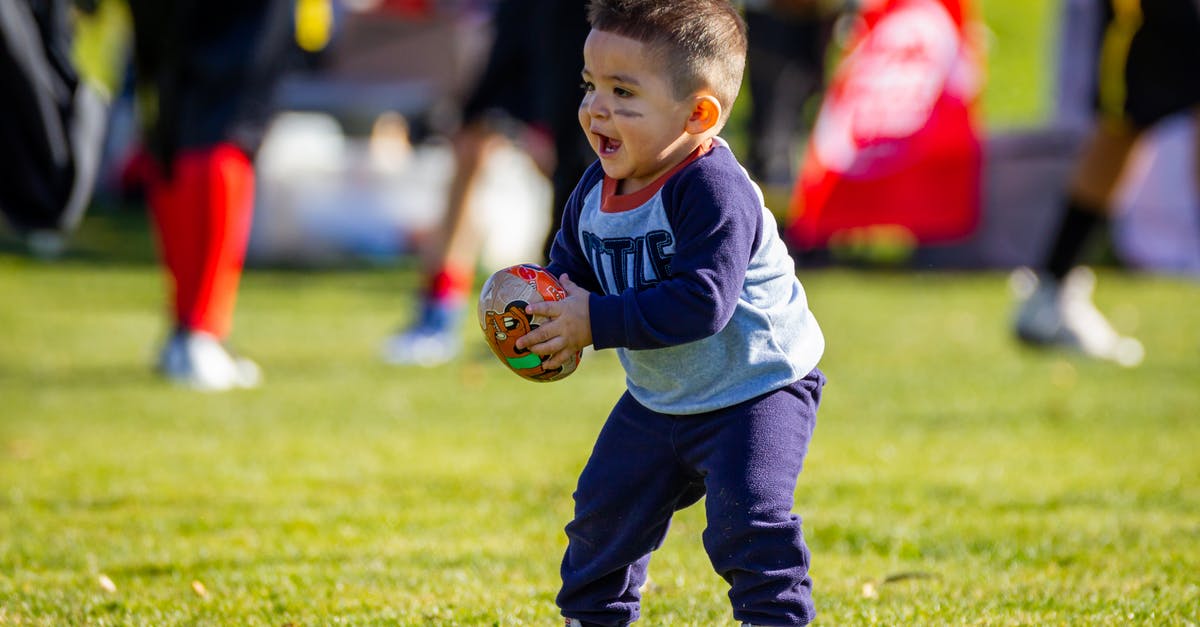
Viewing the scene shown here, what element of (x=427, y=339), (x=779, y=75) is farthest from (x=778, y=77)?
(x=427, y=339)

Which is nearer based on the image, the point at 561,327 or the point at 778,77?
the point at 561,327

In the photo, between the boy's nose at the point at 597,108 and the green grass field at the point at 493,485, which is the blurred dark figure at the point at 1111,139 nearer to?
the green grass field at the point at 493,485

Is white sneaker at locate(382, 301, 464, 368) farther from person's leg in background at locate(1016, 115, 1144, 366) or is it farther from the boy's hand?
the boy's hand

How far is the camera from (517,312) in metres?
2.20

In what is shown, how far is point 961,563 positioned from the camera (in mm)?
2998

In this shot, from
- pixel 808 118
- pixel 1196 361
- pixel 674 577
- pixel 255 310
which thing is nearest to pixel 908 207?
pixel 1196 361

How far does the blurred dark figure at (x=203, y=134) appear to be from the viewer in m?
5.11

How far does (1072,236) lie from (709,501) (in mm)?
3938

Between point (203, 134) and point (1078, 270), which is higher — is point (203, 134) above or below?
above

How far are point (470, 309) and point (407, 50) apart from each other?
18.2 ft

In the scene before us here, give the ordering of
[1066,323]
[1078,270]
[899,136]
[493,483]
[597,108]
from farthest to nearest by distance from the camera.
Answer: [899,136] < [1078,270] < [1066,323] < [493,483] < [597,108]

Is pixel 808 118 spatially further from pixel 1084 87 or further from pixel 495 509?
pixel 495 509

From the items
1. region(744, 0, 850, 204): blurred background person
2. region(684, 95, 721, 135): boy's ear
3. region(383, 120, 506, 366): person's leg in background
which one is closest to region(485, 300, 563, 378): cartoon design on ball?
region(684, 95, 721, 135): boy's ear

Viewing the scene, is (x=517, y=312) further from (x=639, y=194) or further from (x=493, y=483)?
(x=493, y=483)
